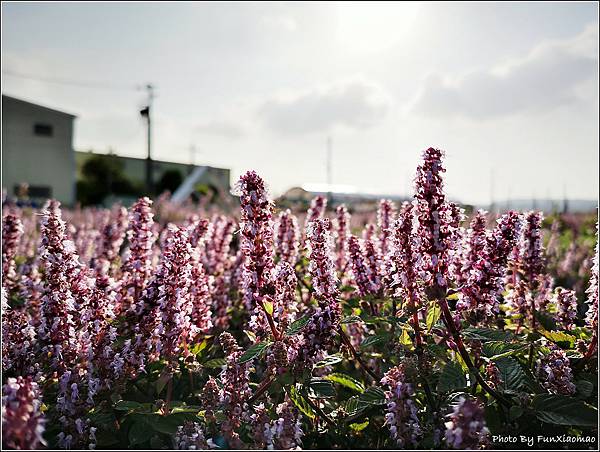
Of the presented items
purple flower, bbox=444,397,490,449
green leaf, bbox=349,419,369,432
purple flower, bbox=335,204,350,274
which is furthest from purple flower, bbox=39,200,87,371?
purple flower, bbox=335,204,350,274

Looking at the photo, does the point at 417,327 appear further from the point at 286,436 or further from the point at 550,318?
the point at 550,318

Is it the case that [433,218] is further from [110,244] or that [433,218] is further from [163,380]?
[110,244]

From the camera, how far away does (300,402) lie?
3.10 meters

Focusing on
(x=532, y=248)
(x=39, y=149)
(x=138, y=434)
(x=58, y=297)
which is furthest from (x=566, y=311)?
(x=39, y=149)

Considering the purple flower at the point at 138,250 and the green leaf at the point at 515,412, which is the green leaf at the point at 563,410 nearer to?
the green leaf at the point at 515,412

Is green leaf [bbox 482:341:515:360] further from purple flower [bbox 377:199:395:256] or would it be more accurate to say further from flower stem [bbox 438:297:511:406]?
purple flower [bbox 377:199:395:256]

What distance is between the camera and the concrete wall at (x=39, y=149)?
51406mm

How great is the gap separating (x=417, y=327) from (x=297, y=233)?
217 cm

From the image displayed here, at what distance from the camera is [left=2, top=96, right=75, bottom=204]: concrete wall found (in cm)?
5141

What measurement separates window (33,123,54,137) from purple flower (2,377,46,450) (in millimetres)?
57667

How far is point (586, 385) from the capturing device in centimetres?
315

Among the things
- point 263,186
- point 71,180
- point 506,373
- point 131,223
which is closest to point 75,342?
point 131,223

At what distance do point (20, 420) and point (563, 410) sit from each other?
2476 millimetres

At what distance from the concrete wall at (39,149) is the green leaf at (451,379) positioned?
176ft
